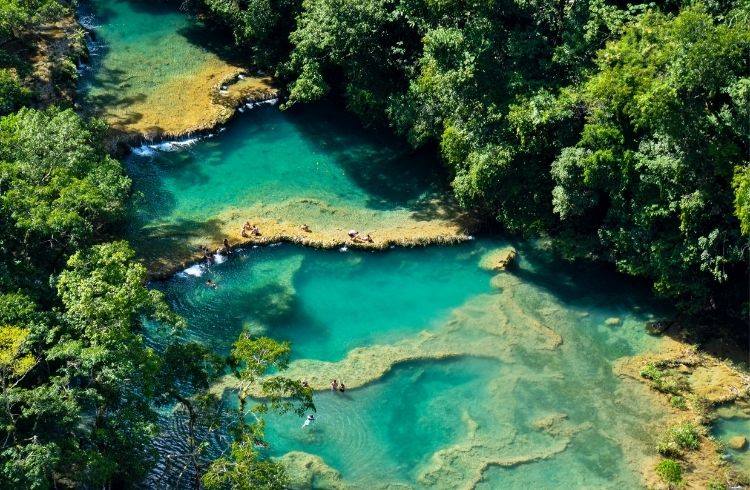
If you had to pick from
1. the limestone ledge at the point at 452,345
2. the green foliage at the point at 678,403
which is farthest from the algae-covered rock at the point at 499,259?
the green foliage at the point at 678,403

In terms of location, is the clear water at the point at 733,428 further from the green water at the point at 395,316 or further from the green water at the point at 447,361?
the green water at the point at 447,361

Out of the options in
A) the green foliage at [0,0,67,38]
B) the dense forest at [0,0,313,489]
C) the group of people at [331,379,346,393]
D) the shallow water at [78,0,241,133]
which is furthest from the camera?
the shallow water at [78,0,241,133]

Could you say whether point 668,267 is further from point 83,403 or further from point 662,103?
point 83,403

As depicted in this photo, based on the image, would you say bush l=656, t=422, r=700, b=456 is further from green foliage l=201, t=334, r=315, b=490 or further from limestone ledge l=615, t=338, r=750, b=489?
green foliage l=201, t=334, r=315, b=490

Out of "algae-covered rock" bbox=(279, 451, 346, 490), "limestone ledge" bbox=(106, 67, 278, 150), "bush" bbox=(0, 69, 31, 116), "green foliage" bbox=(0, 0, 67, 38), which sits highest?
"green foliage" bbox=(0, 0, 67, 38)

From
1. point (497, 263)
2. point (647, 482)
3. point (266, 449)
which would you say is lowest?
point (266, 449)

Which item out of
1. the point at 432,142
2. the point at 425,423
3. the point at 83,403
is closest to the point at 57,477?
the point at 83,403

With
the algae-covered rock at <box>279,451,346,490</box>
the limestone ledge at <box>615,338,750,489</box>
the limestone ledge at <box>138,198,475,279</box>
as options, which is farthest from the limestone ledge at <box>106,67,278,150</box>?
the limestone ledge at <box>615,338,750,489</box>
